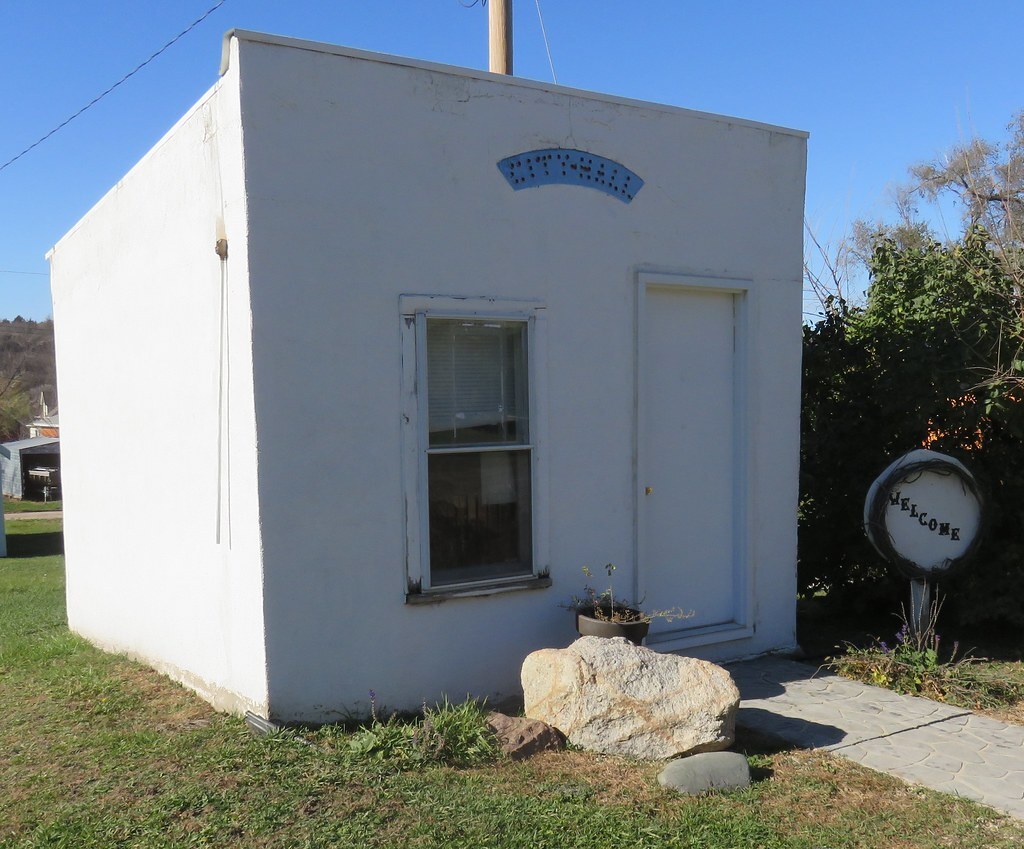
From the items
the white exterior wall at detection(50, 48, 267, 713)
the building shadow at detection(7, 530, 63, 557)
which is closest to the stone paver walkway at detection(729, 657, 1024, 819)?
the white exterior wall at detection(50, 48, 267, 713)

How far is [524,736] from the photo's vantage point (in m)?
4.71

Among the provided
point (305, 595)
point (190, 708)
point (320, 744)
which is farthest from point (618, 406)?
point (190, 708)

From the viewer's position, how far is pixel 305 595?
498 centimetres

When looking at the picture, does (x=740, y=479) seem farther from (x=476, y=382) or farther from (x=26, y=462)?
(x=26, y=462)

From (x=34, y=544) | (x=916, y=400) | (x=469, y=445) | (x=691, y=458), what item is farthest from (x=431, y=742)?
(x=34, y=544)

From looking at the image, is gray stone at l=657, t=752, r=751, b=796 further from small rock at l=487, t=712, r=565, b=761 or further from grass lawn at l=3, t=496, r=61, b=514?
grass lawn at l=3, t=496, r=61, b=514

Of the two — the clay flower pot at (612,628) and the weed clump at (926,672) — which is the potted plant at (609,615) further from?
the weed clump at (926,672)

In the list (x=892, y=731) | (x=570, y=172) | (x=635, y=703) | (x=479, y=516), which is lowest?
(x=892, y=731)

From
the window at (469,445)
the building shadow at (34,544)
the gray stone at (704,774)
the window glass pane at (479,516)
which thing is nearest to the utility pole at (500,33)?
the window at (469,445)

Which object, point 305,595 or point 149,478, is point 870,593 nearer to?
point 305,595

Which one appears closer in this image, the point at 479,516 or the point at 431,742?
the point at 431,742

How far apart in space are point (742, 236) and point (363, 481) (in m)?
3.21

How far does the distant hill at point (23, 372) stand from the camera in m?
49.7

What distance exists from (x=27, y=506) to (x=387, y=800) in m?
33.4
